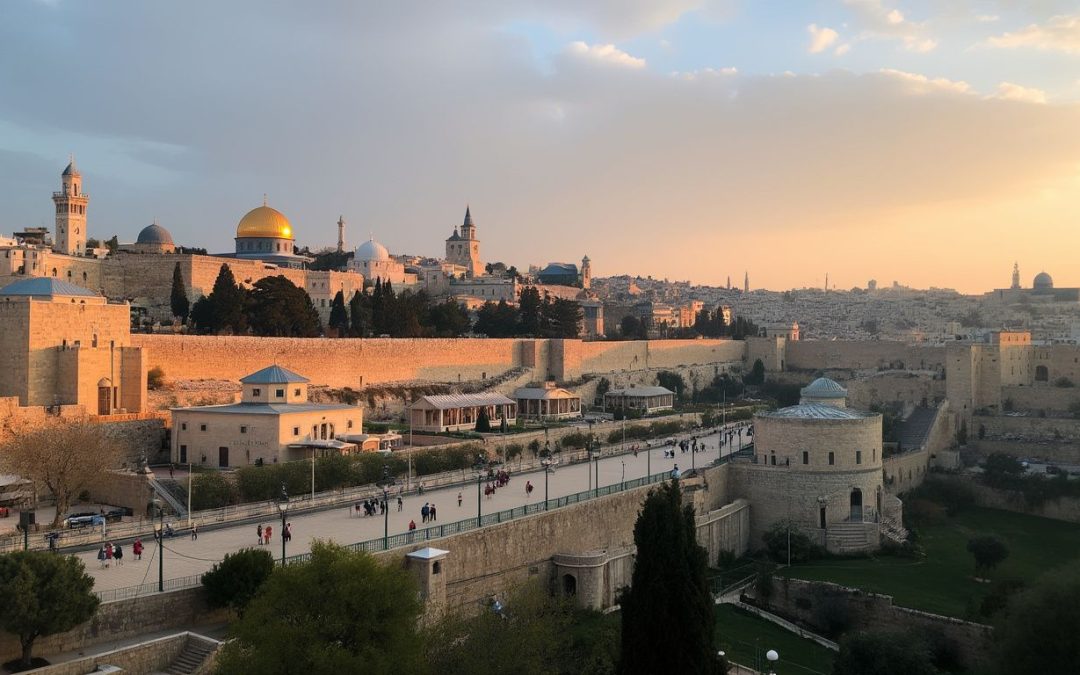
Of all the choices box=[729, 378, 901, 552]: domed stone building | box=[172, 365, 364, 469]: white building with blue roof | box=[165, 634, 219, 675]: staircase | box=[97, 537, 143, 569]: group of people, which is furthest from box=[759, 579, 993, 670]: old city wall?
box=[97, 537, 143, 569]: group of people

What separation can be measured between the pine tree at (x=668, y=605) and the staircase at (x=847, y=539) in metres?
11.0

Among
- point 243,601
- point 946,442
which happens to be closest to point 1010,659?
point 243,601

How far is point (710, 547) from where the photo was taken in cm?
2275

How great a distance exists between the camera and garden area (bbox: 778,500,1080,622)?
1955 centimetres

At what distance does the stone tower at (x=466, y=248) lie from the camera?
283 feet

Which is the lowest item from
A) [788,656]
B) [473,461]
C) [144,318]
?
[788,656]

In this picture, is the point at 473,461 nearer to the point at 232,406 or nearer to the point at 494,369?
the point at 232,406

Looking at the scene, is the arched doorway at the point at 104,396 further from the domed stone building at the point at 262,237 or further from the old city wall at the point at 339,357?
the domed stone building at the point at 262,237

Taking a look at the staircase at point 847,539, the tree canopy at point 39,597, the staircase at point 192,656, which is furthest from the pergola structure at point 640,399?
the tree canopy at point 39,597

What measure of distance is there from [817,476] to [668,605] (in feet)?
41.7

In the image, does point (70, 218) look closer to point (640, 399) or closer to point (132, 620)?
point (640, 399)

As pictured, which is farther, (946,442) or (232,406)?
(946,442)

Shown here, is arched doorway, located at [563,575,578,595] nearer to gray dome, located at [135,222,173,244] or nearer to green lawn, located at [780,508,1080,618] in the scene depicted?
green lawn, located at [780,508,1080,618]

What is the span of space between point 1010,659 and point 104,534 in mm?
14141
